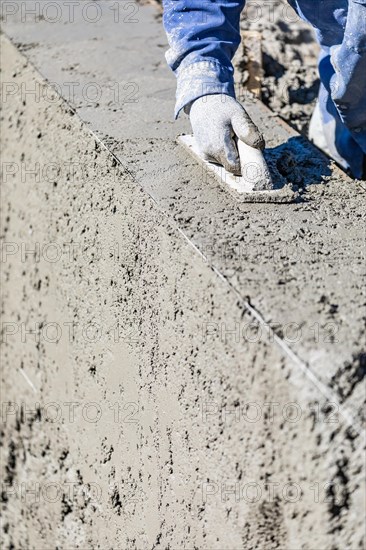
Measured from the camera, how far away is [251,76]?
10.4ft

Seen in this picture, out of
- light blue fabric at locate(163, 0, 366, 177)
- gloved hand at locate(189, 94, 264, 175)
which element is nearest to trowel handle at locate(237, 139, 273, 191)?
gloved hand at locate(189, 94, 264, 175)

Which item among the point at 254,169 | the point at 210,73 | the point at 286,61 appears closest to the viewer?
the point at 254,169

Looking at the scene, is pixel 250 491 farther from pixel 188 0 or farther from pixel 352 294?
pixel 188 0

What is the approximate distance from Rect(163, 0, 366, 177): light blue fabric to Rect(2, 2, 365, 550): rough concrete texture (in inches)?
8.1

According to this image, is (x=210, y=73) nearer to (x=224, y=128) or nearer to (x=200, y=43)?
(x=200, y=43)

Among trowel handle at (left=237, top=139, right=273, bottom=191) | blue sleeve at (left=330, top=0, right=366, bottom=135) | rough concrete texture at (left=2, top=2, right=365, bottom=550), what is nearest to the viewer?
rough concrete texture at (left=2, top=2, right=365, bottom=550)

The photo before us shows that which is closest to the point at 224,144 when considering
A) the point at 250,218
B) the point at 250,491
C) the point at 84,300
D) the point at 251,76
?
the point at 250,218

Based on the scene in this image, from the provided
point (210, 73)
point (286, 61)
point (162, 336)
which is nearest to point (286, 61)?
point (286, 61)

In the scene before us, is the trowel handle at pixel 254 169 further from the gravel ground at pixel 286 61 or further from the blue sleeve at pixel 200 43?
the gravel ground at pixel 286 61

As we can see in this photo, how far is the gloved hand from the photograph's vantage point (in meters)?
1.96

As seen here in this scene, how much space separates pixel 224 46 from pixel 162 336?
902mm

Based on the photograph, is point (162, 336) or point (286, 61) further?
point (286, 61)

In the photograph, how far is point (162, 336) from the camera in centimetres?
183

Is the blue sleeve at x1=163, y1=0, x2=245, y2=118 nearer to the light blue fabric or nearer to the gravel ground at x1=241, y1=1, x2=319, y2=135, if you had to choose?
the light blue fabric
